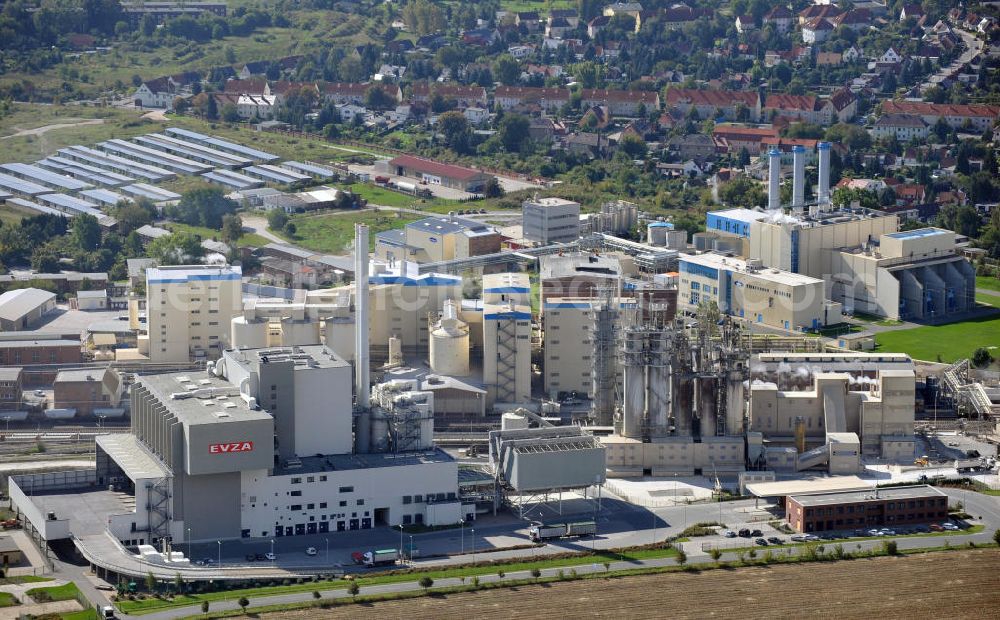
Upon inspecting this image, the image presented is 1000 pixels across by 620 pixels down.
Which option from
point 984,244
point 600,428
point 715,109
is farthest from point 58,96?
point 600,428

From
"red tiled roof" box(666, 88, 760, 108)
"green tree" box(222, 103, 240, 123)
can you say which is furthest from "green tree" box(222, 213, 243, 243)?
"red tiled roof" box(666, 88, 760, 108)

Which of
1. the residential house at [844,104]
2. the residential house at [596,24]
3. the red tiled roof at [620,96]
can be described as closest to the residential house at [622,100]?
the red tiled roof at [620,96]

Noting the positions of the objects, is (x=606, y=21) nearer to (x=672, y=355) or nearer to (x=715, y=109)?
(x=715, y=109)

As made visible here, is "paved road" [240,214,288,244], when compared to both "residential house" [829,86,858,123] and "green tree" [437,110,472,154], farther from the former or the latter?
"residential house" [829,86,858,123]

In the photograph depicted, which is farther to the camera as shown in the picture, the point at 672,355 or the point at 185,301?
the point at 185,301

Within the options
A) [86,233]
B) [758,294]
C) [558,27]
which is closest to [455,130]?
[86,233]

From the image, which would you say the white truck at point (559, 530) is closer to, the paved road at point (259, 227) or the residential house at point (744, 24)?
the paved road at point (259, 227)
